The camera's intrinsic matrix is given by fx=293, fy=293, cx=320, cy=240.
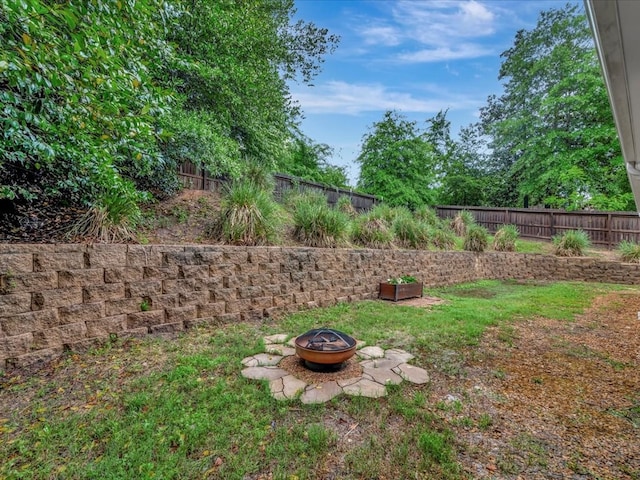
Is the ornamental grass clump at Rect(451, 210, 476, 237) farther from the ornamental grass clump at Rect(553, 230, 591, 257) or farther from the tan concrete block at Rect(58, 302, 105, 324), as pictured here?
the tan concrete block at Rect(58, 302, 105, 324)

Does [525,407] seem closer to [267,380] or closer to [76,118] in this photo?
[267,380]

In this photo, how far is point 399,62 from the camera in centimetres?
670

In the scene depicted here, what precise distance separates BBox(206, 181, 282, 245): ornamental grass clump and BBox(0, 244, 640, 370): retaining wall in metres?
0.30

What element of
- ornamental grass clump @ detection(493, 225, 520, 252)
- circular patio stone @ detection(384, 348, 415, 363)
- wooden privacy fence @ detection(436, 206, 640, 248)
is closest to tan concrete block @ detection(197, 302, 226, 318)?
circular patio stone @ detection(384, 348, 415, 363)

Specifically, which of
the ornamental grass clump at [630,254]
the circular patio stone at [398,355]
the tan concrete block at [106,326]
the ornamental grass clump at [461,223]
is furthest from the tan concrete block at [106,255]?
the ornamental grass clump at [630,254]

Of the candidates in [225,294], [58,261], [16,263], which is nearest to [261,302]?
[225,294]

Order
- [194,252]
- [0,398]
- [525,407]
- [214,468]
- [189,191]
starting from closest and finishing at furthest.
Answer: [214,468] < [0,398] < [525,407] < [194,252] < [189,191]

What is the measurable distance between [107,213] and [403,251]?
5231 mm

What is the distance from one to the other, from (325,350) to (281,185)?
5446mm

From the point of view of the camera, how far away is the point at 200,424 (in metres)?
1.76

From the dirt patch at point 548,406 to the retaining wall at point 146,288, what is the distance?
2378 mm

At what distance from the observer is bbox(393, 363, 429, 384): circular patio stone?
2.44m

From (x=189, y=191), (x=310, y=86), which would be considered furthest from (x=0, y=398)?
(x=310, y=86)

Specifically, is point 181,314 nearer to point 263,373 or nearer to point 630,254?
point 263,373
